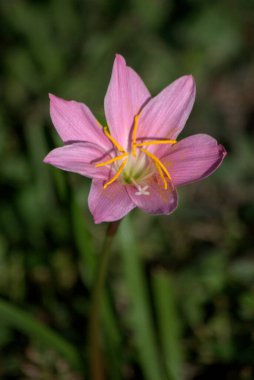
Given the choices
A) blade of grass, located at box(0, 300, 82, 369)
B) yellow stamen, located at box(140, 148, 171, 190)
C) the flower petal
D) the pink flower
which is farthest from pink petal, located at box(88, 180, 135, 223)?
blade of grass, located at box(0, 300, 82, 369)

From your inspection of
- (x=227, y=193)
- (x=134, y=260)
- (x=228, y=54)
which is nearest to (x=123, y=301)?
(x=134, y=260)

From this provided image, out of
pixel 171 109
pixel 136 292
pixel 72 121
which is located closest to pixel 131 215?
pixel 136 292

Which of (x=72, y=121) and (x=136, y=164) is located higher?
(x=72, y=121)

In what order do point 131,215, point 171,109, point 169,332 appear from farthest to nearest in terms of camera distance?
point 131,215, point 169,332, point 171,109

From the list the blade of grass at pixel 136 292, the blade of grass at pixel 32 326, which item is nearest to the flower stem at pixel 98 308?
the blade of grass at pixel 32 326

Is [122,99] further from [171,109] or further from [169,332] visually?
[169,332]

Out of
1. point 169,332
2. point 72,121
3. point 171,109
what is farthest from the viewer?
point 169,332

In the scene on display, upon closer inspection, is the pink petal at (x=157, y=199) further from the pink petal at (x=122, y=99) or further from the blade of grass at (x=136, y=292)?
the blade of grass at (x=136, y=292)
